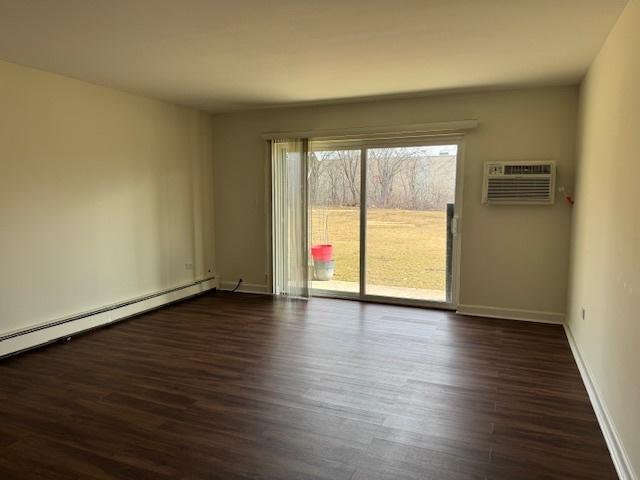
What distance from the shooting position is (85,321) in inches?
171

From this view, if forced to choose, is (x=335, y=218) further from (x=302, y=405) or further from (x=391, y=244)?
(x=302, y=405)

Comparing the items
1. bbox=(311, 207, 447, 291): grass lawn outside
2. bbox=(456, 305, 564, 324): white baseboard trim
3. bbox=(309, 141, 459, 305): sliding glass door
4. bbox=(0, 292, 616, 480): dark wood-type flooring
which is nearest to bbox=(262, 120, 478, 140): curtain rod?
bbox=(309, 141, 459, 305): sliding glass door

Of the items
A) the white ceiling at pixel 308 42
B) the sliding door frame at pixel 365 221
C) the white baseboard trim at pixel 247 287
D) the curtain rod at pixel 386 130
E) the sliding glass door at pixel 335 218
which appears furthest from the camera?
the white baseboard trim at pixel 247 287

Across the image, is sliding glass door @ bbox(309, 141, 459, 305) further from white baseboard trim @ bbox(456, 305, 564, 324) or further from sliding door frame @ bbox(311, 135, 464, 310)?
white baseboard trim @ bbox(456, 305, 564, 324)

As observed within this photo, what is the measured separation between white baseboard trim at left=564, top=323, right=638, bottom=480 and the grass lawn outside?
6.55 feet

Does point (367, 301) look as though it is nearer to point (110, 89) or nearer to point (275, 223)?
point (275, 223)

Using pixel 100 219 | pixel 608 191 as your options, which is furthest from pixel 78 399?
pixel 608 191

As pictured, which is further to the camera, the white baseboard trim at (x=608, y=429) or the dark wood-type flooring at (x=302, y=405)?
the dark wood-type flooring at (x=302, y=405)

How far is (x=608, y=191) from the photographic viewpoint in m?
2.84

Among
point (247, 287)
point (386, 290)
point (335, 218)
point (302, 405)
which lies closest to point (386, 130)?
point (335, 218)

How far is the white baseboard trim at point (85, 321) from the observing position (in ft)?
12.3

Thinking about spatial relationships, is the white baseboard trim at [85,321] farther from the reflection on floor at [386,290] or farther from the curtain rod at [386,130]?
the curtain rod at [386,130]

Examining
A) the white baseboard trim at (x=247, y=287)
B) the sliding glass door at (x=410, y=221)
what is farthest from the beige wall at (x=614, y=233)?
the white baseboard trim at (x=247, y=287)

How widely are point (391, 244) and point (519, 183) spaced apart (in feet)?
5.22
